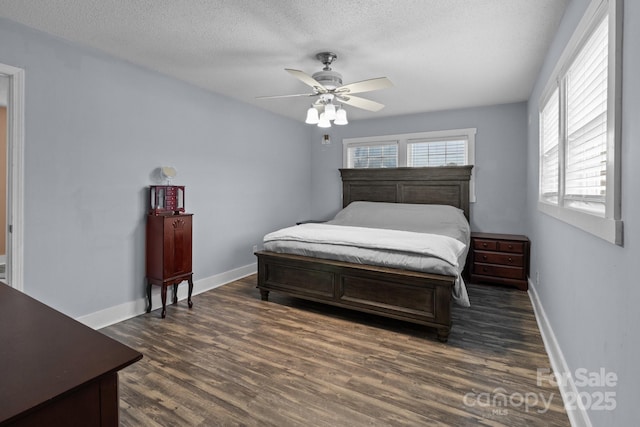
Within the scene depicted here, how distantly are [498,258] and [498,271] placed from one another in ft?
0.53

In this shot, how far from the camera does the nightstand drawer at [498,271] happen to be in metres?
4.08

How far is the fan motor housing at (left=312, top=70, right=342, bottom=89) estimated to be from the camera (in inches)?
116

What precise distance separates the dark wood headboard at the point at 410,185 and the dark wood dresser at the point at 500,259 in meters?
0.67

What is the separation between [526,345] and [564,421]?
92 centimetres

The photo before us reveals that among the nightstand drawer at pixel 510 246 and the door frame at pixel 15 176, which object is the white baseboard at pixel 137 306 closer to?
the door frame at pixel 15 176

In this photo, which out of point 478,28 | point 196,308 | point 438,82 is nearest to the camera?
point 478,28

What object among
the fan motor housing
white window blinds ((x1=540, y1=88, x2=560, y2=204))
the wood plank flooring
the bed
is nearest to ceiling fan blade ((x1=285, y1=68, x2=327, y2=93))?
the fan motor housing

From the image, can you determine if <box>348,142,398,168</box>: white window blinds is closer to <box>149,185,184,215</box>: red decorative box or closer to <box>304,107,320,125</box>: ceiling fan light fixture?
<box>304,107,320,125</box>: ceiling fan light fixture

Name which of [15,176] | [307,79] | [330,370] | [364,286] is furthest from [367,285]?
[15,176]

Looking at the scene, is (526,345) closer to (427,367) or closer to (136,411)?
(427,367)

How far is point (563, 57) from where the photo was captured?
7.11 ft

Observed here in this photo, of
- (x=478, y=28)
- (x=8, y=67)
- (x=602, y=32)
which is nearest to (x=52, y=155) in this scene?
(x=8, y=67)

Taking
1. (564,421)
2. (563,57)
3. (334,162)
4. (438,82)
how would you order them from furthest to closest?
1. (334,162)
2. (438,82)
3. (563,57)
4. (564,421)

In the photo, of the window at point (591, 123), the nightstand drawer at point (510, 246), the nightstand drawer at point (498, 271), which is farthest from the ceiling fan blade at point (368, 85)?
the nightstand drawer at point (498, 271)
